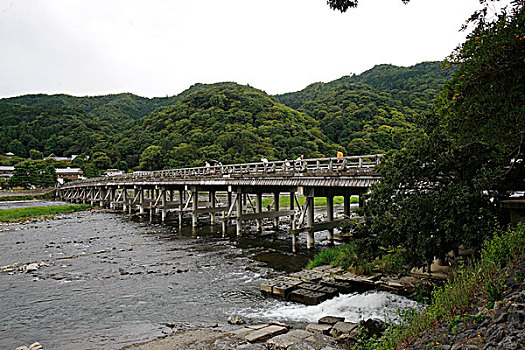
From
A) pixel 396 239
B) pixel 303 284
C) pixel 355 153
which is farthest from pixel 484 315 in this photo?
pixel 355 153

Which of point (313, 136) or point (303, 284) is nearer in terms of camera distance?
point (303, 284)

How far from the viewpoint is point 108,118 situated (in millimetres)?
144125

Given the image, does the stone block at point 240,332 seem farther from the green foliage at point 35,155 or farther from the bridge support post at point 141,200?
the green foliage at point 35,155

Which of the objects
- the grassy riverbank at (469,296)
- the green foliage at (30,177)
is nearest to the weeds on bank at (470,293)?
the grassy riverbank at (469,296)

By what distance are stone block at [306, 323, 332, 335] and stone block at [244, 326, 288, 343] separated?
0.62 meters

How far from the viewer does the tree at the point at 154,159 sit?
82188 millimetres

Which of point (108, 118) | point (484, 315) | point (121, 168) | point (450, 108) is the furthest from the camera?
point (108, 118)

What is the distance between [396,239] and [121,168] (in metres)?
93.8

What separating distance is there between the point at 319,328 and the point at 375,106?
81888mm

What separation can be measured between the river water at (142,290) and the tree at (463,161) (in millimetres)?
2250

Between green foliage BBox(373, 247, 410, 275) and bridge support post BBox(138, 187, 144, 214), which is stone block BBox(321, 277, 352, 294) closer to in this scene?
green foliage BBox(373, 247, 410, 275)

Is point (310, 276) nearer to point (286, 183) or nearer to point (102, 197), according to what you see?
point (286, 183)

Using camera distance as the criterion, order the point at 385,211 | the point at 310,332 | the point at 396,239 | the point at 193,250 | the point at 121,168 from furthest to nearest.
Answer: the point at 121,168 < the point at 193,250 < the point at 385,211 < the point at 396,239 < the point at 310,332

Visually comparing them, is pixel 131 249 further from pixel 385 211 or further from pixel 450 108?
pixel 450 108
